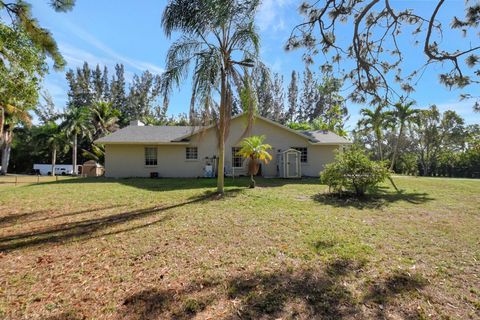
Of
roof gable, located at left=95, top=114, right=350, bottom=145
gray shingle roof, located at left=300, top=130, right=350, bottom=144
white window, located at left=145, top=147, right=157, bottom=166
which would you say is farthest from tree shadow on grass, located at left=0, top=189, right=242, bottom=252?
gray shingle roof, located at left=300, top=130, right=350, bottom=144

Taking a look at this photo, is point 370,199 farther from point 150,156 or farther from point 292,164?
point 150,156

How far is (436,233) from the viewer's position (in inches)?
228

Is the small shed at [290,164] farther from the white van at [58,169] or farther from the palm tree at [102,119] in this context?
the white van at [58,169]

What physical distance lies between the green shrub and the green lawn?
177 centimetres

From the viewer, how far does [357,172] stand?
9586 millimetres

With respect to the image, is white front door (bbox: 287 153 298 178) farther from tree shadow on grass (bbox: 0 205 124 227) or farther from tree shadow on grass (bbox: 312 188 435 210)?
tree shadow on grass (bbox: 0 205 124 227)

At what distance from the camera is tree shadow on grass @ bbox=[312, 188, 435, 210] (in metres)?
8.77

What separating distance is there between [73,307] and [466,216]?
9.53m

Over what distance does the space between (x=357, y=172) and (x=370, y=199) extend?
1.18 meters

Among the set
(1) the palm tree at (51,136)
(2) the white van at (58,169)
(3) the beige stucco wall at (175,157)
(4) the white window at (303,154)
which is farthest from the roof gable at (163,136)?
(2) the white van at (58,169)

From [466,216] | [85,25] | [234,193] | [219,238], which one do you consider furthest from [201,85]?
[466,216]

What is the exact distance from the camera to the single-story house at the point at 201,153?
55.0 feet

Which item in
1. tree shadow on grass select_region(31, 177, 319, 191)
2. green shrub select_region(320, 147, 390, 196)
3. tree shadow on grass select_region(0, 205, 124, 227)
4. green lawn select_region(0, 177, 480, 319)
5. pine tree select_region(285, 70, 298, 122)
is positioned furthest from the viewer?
pine tree select_region(285, 70, 298, 122)

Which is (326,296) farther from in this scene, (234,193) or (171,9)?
(171,9)
